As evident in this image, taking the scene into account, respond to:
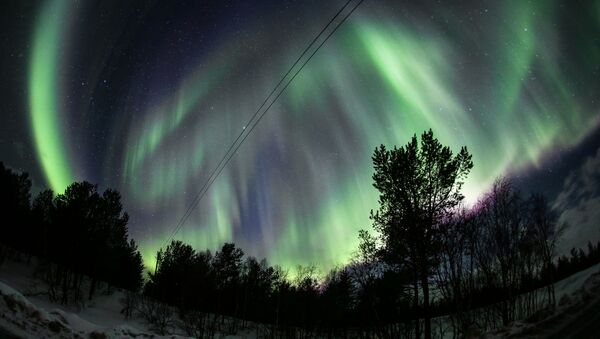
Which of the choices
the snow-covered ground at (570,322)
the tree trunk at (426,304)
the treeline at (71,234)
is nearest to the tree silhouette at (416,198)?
the tree trunk at (426,304)

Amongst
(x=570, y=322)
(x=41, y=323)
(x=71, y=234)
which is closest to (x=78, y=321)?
(x=41, y=323)

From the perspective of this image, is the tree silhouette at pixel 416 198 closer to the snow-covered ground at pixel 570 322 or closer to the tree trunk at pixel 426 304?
the tree trunk at pixel 426 304

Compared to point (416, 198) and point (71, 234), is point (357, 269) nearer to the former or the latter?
point (416, 198)

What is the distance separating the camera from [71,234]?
3975 centimetres

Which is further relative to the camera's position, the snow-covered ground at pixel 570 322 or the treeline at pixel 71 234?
the treeline at pixel 71 234

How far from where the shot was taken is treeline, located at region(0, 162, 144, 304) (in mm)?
39406

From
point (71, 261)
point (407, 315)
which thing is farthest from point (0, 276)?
point (407, 315)

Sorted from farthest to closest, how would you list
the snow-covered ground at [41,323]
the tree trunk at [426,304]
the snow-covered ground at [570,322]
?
the tree trunk at [426,304] → the snow-covered ground at [41,323] → the snow-covered ground at [570,322]

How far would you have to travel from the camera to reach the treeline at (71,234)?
1551 inches

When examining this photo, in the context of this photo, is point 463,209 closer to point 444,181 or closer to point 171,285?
point 444,181

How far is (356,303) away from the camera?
39.9 m

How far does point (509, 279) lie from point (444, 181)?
A: 1733 cm

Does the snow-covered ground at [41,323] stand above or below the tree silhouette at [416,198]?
below

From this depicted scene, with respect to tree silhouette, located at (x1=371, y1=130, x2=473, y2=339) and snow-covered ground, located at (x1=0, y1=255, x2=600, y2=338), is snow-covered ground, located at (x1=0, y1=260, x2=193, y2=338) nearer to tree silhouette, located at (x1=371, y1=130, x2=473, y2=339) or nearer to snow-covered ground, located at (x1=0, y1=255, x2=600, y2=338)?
snow-covered ground, located at (x1=0, y1=255, x2=600, y2=338)
